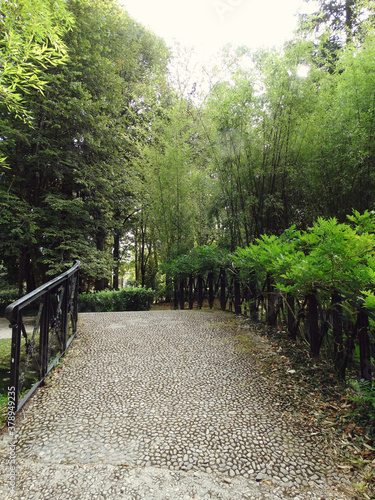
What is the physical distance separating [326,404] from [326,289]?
0.77m

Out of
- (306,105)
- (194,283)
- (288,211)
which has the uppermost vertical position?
(306,105)

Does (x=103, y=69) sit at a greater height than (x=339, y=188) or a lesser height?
greater

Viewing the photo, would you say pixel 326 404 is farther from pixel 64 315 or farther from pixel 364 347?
pixel 64 315

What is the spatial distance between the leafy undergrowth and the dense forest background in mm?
1544

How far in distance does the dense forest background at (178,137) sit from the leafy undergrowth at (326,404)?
1.54 metres

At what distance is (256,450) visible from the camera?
1438 mm

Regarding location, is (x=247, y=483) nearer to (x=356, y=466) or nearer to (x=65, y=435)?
(x=356, y=466)

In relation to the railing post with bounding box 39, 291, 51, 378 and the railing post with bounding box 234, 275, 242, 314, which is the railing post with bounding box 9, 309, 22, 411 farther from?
the railing post with bounding box 234, 275, 242, 314

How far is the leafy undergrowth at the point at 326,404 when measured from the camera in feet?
4.41

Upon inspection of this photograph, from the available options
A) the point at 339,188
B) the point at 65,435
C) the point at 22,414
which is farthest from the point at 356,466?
the point at 339,188

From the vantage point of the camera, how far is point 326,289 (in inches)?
79.7

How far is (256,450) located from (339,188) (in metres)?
3.86

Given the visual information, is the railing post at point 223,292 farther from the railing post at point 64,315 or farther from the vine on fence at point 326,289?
the railing post at point 64,315

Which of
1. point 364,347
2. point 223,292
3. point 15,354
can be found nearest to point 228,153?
point 223,292
